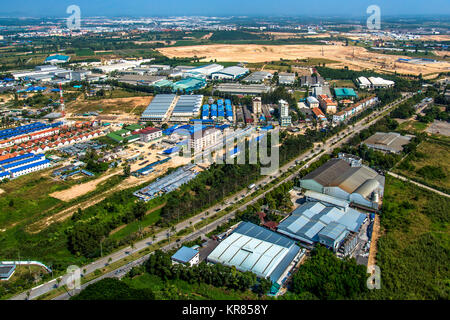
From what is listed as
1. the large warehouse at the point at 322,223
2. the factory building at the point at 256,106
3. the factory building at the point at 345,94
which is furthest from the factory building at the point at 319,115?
the large warehouse at the point at 322,223

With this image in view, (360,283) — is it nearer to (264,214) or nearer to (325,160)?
(264,214)

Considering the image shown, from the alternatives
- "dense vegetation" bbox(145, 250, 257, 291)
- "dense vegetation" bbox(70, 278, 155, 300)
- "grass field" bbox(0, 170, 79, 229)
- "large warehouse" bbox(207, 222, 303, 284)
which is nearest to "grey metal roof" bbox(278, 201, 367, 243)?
"large warehouse" bbox(207, 222, 303, 284)

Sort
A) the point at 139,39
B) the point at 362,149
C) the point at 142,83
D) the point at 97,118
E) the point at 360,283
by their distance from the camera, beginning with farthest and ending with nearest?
the point at 139,39, the point at 142,83, the point at 97,118, the point at 362,149, the point at 360,283

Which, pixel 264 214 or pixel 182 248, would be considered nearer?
pixel 182 248

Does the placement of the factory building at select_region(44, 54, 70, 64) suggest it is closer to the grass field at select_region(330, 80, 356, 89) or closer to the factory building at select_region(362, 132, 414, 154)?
the grass field at select_region(330, 80, 356, 89)
